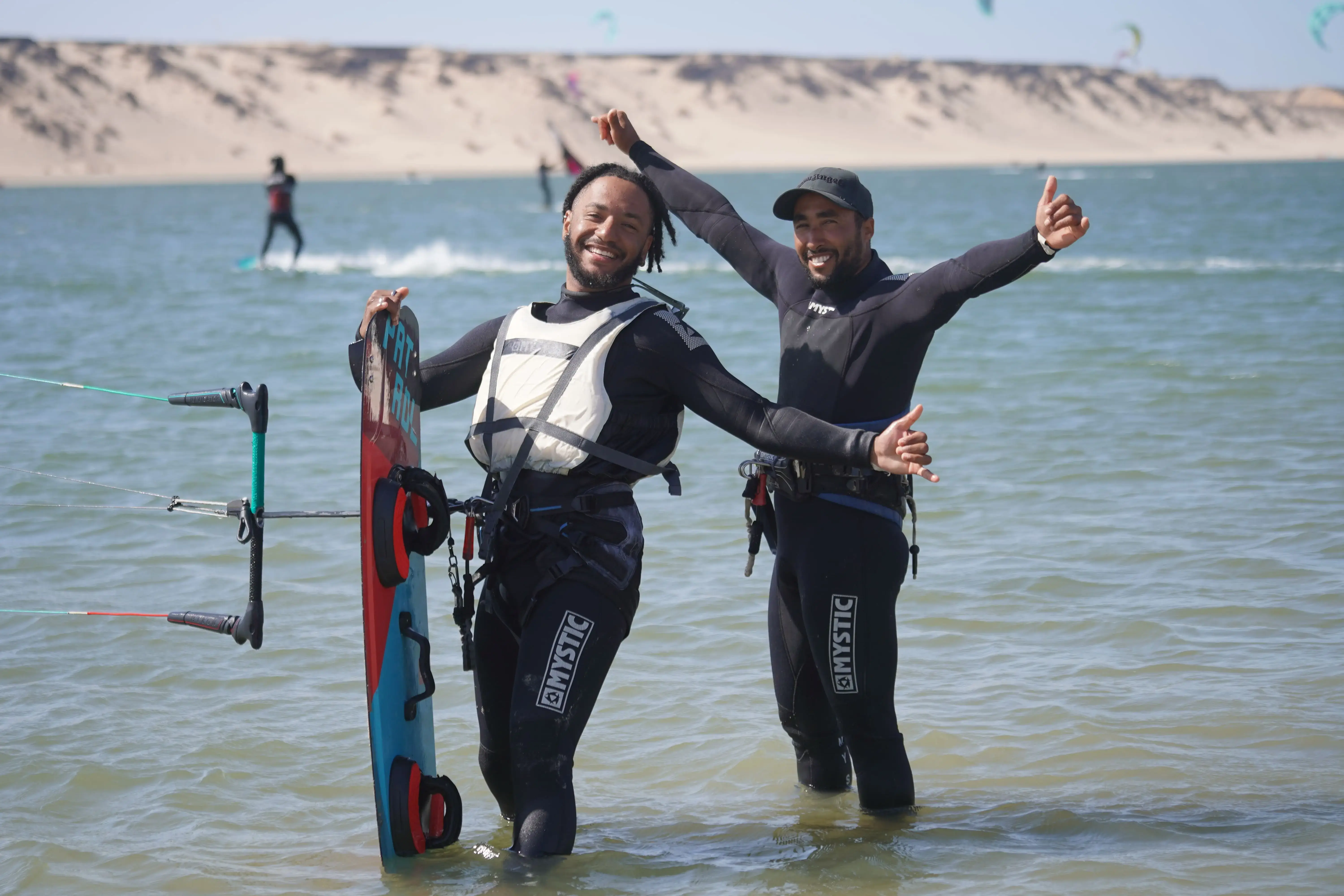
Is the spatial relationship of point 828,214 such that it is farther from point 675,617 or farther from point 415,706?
point 675,617

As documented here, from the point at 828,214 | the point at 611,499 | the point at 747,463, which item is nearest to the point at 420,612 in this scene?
the point at 611,499

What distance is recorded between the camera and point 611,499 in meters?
3.66

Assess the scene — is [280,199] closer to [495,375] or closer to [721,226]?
[721,226]

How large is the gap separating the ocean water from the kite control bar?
0.78 m

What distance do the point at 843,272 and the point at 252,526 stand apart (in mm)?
1749

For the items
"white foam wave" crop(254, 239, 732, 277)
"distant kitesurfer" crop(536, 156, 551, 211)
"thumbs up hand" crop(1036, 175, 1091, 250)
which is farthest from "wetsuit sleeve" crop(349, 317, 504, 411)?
"distant kitesurfer" crop(536, 156, 551, 211)

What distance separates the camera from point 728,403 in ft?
11.7

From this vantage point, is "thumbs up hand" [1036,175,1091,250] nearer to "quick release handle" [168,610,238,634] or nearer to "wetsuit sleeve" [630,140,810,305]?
"wetsuit sleeve" [630,140,810,305]

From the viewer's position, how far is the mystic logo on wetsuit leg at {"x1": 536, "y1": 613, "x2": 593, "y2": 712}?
139 inches

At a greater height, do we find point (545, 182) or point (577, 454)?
point (545, 182)

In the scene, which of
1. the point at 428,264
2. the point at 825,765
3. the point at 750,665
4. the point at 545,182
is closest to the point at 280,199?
the point at 428,264

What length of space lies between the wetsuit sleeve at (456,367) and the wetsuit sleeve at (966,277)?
112 centimetres

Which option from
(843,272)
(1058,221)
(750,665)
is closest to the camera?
(1058,221)

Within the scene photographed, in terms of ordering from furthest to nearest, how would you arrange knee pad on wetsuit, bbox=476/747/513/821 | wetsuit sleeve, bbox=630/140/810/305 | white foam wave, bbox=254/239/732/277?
white foam wave, bbox=254/239/732/277 → wetsuit sleeve, bbox=630/140/810/305 → knee pad on wetsuit, bbox=476/747/513/821
